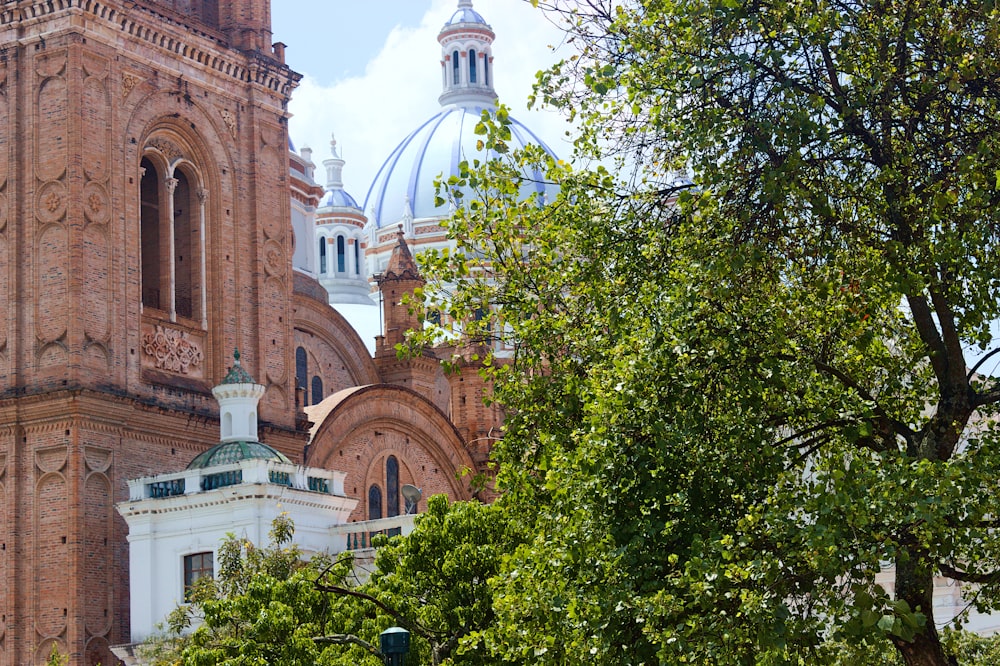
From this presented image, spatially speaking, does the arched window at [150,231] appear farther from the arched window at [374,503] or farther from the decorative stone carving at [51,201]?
the arched window at [374,503]

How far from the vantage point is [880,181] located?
14.7 meters

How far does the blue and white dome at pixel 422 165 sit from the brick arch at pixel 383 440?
1248 inches

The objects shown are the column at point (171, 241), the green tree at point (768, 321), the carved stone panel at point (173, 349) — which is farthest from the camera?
the column at point (171, 241)

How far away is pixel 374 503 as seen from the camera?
145 feet

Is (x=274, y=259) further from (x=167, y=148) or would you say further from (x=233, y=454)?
(x=233, y=454)

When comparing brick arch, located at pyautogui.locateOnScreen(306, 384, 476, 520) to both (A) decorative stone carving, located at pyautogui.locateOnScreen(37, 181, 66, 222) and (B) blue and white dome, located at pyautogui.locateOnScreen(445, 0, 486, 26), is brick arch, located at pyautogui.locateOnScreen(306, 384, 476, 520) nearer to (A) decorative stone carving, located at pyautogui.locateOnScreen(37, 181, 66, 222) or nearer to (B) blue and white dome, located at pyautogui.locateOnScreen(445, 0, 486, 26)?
(A) decorative stone carving, located at pyautogui.locateOnScreen(37, 181, 66, 222)

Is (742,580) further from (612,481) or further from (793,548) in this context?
(612,481)

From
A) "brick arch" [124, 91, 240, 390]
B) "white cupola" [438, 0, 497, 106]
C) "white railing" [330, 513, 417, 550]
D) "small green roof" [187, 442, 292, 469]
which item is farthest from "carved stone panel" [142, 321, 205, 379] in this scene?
"white cupola" [438, 0, 497, 106]

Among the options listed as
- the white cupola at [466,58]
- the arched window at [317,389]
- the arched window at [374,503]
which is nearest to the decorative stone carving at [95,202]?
the arched window at [374,503]

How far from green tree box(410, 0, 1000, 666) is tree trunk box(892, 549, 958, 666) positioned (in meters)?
0.02

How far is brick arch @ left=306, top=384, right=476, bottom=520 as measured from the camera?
42844mm

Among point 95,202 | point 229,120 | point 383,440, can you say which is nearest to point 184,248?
point 229,120

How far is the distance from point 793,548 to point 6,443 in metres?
25.2

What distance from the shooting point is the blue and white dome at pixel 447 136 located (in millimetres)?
79500
